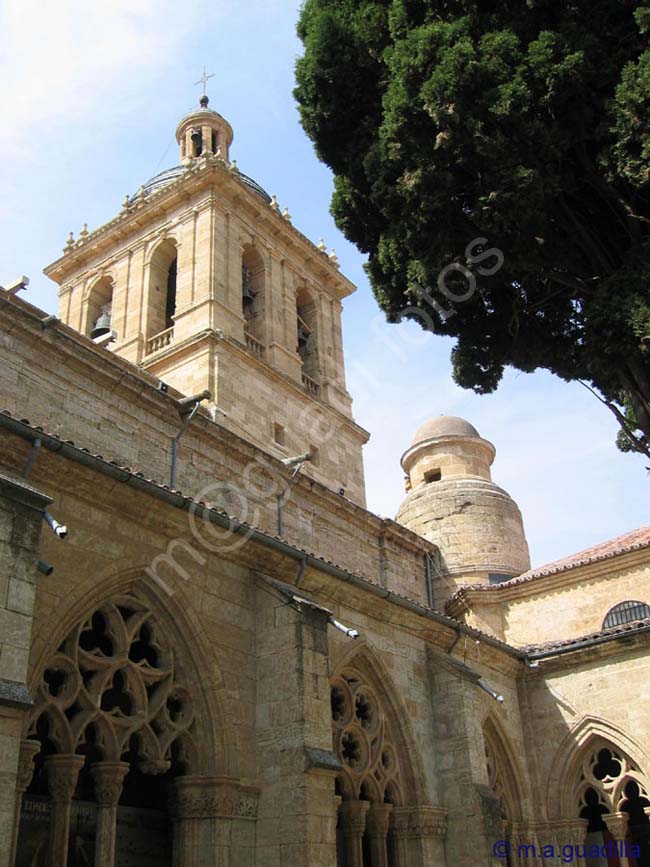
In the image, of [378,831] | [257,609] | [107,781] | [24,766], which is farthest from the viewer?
[378,831]

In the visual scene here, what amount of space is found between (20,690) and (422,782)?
6612 millimetres

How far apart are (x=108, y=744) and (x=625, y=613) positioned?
12034mm

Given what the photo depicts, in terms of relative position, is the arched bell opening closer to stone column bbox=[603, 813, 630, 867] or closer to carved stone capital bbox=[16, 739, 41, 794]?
carved stone capital bbox=[16, 739, 41, 794]

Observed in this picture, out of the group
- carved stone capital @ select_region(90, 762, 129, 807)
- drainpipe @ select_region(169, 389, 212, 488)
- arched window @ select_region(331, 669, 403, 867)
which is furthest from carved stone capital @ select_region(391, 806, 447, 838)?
drainpipe @ select_region(169, 389, 212, 488)

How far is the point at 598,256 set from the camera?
863 centimetres

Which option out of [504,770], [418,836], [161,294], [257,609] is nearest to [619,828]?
[504,770]

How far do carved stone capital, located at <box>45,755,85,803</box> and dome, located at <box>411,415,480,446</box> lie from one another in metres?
17.2

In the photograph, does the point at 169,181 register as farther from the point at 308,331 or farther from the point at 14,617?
the point at 14,617

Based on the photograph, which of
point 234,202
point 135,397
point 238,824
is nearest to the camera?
point 238,824

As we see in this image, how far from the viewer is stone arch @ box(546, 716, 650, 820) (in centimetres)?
1326

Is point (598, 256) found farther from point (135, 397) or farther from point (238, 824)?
point (135, 397)

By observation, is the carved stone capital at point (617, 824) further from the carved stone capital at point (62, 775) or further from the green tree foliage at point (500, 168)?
the carved stone capital at point (62, 775)

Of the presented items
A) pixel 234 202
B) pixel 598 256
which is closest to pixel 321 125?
pixel 598 256

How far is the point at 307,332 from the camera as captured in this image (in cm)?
2322
